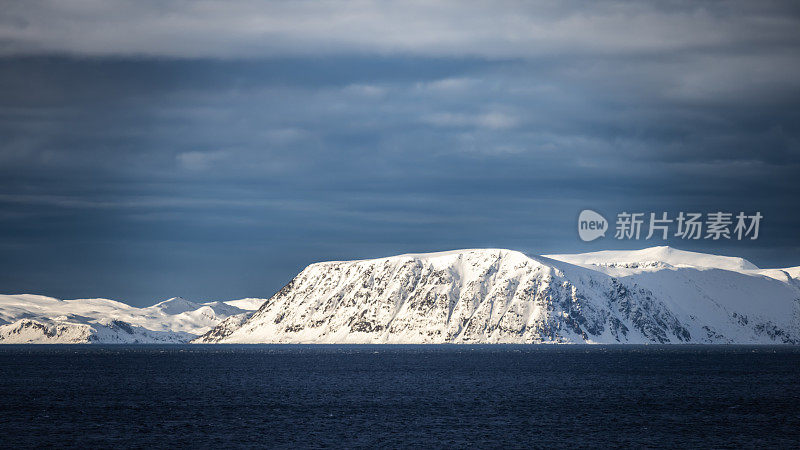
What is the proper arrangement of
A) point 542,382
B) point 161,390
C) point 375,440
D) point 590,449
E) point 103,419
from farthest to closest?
1. point 542,382
2. point 161,390
3. point 103,419
4. point 375,440
5. point 590,449

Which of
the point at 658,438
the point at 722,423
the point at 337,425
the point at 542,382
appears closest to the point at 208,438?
the point at 337,425

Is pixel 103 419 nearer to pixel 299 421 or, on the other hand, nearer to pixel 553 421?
pixel 299 421

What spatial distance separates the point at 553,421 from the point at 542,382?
2939 inches

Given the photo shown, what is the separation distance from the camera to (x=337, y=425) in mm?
112750

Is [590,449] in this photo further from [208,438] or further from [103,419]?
[103,419]

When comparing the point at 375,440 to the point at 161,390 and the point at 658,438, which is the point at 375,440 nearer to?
the point at 658,438

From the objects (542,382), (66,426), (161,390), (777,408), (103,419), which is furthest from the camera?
(542,382)

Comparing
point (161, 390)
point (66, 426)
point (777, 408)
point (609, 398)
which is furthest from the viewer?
point (161, 390)

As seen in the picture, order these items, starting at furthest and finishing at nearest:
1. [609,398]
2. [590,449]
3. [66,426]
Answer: [609,398]
[66,426]
[590,449]

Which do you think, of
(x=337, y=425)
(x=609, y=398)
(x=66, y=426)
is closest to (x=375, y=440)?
(x=337, y=425)

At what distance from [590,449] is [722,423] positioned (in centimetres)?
2911

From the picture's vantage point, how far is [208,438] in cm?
10106

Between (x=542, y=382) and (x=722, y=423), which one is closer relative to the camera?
(x=722, y=423)

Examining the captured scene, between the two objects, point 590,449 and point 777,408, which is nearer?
point 590,449
